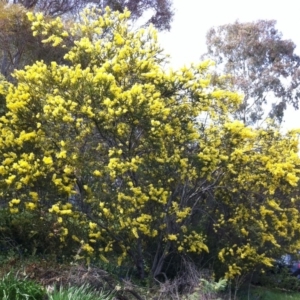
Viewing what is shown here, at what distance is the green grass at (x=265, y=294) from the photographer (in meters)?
9.80

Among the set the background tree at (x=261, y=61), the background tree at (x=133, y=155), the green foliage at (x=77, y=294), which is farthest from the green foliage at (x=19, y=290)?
the background tree at (x=261, y=61)

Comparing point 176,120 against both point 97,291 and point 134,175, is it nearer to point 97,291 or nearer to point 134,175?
point 134,175

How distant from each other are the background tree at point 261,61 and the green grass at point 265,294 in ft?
40.8

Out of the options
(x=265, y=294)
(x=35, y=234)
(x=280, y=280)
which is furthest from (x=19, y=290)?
(x=280, y=280)

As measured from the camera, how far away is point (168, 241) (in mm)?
8500

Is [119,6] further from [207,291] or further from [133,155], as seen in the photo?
[207,291]

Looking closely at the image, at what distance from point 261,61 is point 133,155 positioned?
56.3ft

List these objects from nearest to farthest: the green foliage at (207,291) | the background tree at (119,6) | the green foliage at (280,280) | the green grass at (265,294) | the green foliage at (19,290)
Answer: the green foliage at (19,290), the green foliage at (207,291), the green grass at (265,294), the green foliage at (280,280), the background tree at (119,6)

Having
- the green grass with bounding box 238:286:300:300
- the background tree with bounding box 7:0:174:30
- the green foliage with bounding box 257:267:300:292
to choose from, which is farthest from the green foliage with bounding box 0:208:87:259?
the background tree with bounding box 7:0:174:30

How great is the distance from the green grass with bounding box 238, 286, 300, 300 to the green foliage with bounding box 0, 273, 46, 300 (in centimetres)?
477

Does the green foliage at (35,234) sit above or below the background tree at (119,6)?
below

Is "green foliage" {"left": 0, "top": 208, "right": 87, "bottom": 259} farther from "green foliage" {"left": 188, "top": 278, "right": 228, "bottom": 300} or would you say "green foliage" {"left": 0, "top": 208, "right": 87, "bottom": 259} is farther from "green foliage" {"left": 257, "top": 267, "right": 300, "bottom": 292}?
"green foliage" {"left": 257, "top": 267, "right": 300, "bottom": 292}

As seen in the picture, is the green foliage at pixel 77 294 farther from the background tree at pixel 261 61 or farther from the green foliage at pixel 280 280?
the background tree at pixel 261 61

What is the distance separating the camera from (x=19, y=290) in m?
5.29
